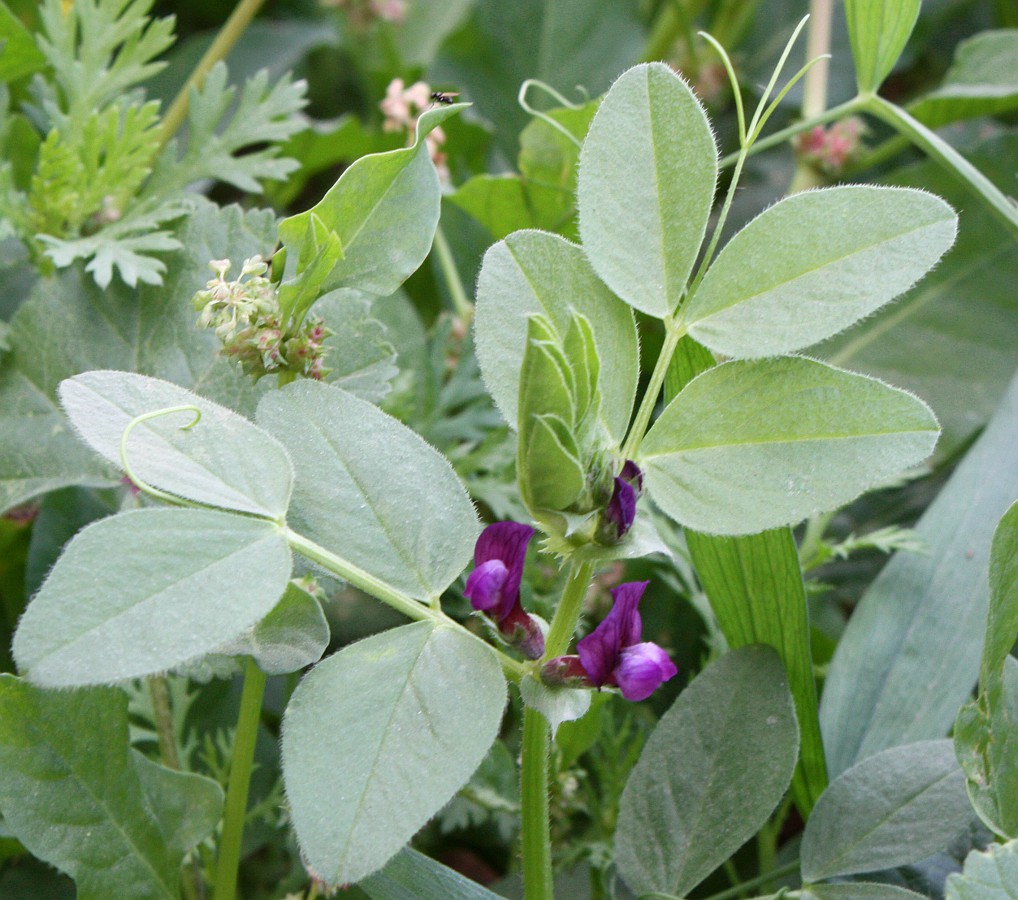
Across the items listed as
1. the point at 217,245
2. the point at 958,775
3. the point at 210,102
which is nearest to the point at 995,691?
the point at 958,775

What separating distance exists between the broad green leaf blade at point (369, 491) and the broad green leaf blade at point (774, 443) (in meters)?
0.09

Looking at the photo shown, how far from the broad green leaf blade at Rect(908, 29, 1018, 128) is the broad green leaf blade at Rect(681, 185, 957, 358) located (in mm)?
575

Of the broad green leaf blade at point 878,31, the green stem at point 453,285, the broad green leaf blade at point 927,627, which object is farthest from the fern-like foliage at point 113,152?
the broad green leaf blade at point 927,627

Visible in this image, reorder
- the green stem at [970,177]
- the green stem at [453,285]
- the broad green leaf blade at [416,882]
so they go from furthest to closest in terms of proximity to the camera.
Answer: the green stem at [453,285]
the green stem at [970,177]
the broad green leaf blade at [416,882]

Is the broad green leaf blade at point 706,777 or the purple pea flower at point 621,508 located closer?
the purple pea flower at point 621,508

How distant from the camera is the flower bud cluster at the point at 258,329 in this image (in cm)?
46

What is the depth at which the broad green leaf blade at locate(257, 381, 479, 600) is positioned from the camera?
0.43 metres

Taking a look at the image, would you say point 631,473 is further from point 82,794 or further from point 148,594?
point 82,794

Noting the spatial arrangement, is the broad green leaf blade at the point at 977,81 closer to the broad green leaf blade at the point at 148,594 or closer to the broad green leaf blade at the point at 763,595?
the broad green leaf blade at the point at 763,595

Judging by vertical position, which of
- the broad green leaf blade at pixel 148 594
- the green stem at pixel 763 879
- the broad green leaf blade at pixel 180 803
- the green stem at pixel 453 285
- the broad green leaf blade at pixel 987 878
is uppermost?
the broad green leaf blade at pixel 148 594

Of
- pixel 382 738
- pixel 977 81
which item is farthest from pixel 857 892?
pixel 977 81

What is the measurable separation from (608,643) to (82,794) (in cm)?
25

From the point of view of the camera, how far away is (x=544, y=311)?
17.7 inches

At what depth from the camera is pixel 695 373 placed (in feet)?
1.71
